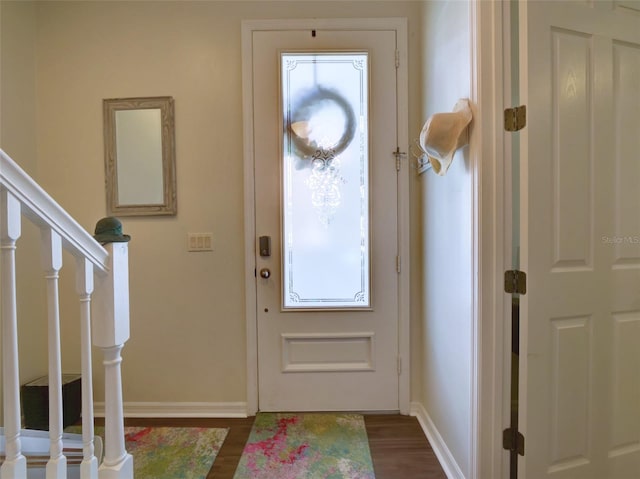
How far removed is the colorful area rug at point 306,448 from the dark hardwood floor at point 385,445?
5cm

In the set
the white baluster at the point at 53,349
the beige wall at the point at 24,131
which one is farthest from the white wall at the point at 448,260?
the beige wall at the point at 24,131

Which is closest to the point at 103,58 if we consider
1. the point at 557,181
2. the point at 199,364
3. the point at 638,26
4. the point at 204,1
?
the point at 204,1

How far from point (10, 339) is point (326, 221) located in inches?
58.1

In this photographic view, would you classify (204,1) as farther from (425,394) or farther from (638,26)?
(425,394)

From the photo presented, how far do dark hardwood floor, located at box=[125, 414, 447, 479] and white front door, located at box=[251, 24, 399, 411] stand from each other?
13 centimetres

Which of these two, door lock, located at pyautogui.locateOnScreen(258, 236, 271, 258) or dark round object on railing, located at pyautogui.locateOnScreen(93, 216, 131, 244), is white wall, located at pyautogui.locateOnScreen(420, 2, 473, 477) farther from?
dark round object on railing, located at pyautogui.locateOnScreen(93, 216, 131, 244)

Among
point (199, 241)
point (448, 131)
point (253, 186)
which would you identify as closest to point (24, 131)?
point (199, 241)

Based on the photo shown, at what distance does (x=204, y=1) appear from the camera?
192 centimetres

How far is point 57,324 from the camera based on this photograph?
864mm

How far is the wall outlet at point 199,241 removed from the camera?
1961 millimetres

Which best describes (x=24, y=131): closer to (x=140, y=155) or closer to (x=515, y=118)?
(x=140, y=155)

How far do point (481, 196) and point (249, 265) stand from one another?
1.33m

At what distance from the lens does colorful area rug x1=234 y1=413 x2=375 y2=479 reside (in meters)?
1.50

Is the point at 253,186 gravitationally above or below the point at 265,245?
above
